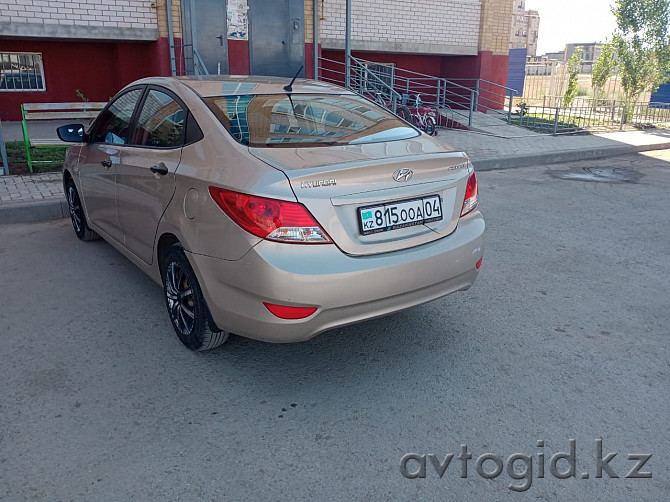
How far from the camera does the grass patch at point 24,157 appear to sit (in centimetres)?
870

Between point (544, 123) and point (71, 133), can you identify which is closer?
point (71, 133)

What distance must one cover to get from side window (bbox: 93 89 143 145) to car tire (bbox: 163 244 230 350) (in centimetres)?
122

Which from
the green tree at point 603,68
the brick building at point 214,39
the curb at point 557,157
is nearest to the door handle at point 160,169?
the curb at point 557,157

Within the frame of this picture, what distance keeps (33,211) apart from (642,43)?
63.6ft

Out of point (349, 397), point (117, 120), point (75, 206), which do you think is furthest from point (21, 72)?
point (349, 397)

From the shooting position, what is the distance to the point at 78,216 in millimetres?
5656

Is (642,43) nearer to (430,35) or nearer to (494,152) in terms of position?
(430,35)

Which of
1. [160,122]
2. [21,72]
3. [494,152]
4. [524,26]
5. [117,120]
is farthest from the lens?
[524,26]

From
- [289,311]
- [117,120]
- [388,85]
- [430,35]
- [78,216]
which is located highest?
[430,35]

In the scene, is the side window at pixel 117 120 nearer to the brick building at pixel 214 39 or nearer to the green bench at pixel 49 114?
the green bench at pixel 49 114

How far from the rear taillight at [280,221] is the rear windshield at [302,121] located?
1.68ft

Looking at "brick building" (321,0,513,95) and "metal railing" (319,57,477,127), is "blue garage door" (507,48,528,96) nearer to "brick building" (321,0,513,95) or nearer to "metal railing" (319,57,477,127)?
"brick building" (321,0,513,95)

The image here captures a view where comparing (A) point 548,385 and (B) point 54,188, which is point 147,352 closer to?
(A) point 548,385

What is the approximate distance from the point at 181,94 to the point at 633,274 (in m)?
4.00
